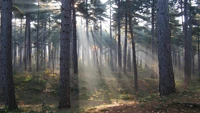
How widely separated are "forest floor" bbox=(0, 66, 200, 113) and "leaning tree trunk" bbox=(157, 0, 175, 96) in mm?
527

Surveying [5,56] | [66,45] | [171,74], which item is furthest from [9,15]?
[171,74]

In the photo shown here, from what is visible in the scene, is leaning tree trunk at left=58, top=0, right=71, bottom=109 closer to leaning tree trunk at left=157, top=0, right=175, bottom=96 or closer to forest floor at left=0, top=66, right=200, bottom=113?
forest floor at left=0, top=66, right=200, bottom=113

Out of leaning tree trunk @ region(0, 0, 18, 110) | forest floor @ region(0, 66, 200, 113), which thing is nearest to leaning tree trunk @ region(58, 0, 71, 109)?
forest floor @ region(0, 66, 200, 113)

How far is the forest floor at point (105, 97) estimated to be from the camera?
26.2 feet

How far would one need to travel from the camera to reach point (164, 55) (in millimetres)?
10047

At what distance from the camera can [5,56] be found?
10352 millimetres

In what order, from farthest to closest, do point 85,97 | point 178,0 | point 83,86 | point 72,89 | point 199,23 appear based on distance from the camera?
point 199,23 → point 178,0 → point 83,86 → point 72,89 → point 85,97

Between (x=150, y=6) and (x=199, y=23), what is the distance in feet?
31.5

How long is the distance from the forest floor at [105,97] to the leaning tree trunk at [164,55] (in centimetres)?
53

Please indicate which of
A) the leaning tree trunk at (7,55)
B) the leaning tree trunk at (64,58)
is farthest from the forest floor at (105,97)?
the leaning tree trunk at (7,55)

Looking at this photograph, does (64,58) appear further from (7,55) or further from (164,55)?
(164,55)

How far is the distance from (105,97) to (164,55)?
9638 mm

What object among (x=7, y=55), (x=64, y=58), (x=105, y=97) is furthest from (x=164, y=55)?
(x=105, y=97)

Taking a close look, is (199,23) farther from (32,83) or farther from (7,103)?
(7,103)
